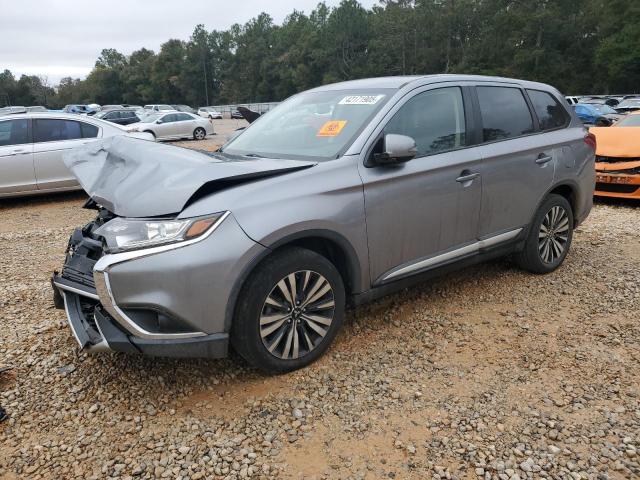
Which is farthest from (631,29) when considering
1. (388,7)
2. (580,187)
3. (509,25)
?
(580,187)

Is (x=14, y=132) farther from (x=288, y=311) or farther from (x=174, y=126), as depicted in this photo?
(x=174, y=126)

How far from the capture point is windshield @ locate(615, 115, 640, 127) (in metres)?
8.51

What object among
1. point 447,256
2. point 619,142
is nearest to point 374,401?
point 447,256

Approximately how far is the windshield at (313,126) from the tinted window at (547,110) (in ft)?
5.68

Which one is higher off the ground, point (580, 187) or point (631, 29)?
point (631, 29)

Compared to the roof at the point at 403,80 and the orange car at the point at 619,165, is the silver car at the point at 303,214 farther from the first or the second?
the orange car at the point at 619,165

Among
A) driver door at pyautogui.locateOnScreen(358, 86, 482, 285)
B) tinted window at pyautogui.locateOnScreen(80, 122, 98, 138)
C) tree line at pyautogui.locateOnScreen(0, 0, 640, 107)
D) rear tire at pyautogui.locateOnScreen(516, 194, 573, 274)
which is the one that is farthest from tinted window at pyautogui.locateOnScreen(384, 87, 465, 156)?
tree line at pyautogui.locateOnScreen(0, 0, 640, 107)

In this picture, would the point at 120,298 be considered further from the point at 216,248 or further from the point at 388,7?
the point at 388,7

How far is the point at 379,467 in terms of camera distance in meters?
2.33

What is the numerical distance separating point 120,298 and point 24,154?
6.62 meters

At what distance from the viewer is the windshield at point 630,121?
8508 mm

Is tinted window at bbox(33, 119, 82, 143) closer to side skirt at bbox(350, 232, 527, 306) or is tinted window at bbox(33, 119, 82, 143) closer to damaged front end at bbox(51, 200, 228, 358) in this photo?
damaged front end at bbox(51, 200, 228, 358)

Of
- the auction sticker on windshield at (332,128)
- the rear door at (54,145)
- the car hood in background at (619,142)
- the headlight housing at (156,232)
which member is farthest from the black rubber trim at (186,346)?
the car hood in background at (619,142)

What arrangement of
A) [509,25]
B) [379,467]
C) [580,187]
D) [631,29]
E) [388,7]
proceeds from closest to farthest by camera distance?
1. [379,467]
2. [580,187]
3. [631,29]
4. [509,25]
5. [388,7]
